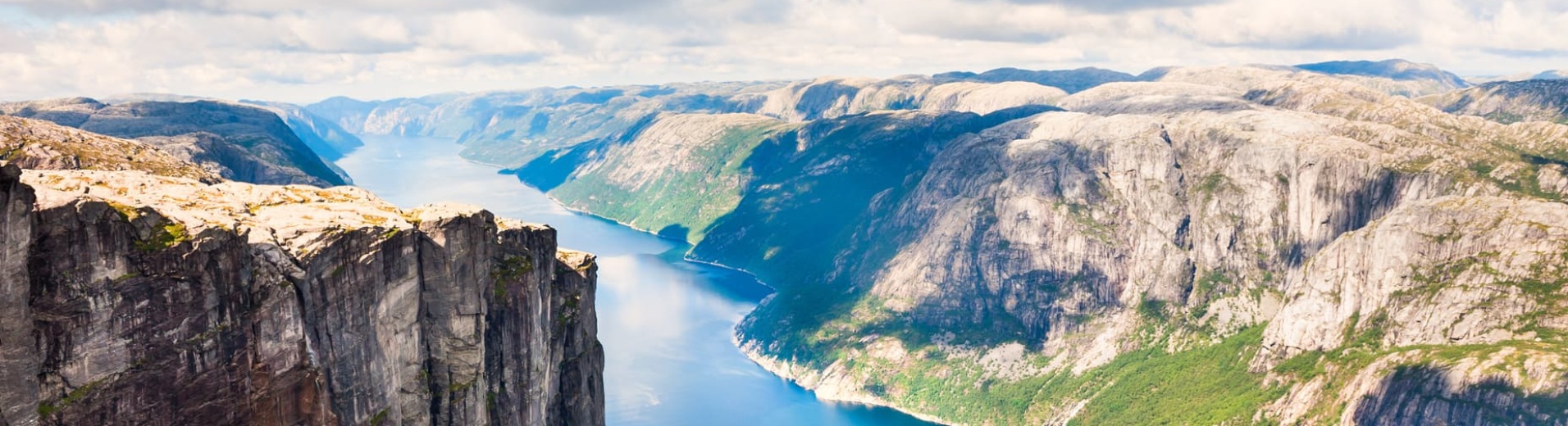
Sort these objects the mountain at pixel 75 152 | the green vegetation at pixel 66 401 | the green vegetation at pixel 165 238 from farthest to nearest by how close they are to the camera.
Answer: the mountain at pixel 75 152 < the green vegetation at pixel 165 238 < the green vegetation at pixel 66 401

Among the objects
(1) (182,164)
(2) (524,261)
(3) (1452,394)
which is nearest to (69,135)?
(1) (182,164)

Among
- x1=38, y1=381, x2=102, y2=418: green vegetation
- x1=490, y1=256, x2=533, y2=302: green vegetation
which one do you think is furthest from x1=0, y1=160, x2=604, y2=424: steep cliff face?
x1=490, y1=256, x2=533, y2=302: green vegetation

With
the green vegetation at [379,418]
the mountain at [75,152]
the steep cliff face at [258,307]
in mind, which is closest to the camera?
the steep cliff face at [258,307]

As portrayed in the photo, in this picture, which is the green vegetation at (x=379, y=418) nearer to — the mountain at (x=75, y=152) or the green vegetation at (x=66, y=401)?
the green vegetation at (x=66, y=401)

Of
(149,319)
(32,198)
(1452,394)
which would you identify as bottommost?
(1452,394)

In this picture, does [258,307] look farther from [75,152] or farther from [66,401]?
[75,152]

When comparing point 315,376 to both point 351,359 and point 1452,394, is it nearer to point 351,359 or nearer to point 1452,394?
point 351,359

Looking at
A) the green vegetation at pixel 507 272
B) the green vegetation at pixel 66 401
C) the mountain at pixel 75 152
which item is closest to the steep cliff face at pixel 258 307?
the green vegetation at pixel 66 401
